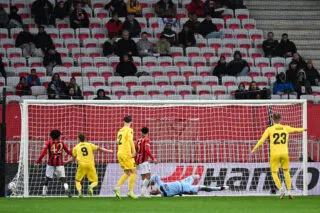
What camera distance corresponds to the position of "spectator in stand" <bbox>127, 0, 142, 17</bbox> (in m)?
31.7

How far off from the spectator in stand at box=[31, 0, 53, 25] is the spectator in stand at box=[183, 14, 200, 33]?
423 cm

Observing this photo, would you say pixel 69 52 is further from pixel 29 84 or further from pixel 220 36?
pixel 220 36

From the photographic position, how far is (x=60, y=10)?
30.5 m

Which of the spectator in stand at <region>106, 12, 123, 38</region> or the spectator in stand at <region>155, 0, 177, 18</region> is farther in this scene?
the spectator in stand at <region>155, 0, 177, 18</region>

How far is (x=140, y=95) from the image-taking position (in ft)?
89.7

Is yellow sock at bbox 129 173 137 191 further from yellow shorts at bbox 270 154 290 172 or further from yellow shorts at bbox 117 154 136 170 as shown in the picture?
yellow shorts at bbox 270 154 290 172

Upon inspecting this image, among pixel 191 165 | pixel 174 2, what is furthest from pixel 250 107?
pixel 174 2

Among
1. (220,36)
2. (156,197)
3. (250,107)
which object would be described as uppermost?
(220,36)

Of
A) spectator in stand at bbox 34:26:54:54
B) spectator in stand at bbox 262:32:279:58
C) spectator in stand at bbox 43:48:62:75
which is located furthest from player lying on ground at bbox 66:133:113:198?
spectator in stand at bbox 262:32:279:58

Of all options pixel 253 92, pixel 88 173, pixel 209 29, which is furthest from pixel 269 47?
pixel 88 173

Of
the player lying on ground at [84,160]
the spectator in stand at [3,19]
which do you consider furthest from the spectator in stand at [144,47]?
the player lying on ground at [84,160]

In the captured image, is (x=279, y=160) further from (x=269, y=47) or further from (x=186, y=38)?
(x=269, y=47)

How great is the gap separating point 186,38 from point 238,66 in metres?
1.99

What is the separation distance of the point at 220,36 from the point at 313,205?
12.9m
